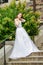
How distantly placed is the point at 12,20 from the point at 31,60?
4369 millimetres

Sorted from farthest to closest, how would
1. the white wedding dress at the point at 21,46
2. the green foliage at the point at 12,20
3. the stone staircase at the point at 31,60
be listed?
the green foliage at the point at 12,20 → the white wedding dress at the point at 21,46 → the stone staircase at the point at 31,60

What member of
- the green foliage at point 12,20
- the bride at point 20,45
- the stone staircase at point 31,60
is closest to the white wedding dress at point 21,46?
the bride at point 20,45

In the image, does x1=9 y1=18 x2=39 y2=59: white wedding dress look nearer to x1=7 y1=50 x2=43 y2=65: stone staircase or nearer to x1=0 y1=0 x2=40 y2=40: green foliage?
x1=7 y1=50 x2=43 y2=65: stone staircase

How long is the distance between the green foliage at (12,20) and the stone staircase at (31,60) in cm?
279

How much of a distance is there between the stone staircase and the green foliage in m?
2.79

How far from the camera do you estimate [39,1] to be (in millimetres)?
22656

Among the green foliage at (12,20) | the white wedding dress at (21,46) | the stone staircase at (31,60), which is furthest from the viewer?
the green foliage at (12,20)

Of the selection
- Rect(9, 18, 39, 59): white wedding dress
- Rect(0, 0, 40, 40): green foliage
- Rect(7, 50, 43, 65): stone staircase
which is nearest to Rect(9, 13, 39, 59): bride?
Rect(9, 18, 39, 59): white wedding dress

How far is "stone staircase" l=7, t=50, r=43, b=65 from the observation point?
11930 millimetres

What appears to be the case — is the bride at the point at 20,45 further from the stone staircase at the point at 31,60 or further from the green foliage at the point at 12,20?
the green foliage at the point at 12,20

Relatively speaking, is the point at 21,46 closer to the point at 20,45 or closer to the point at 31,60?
the point at 20,45

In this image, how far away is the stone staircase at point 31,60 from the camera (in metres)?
11.9

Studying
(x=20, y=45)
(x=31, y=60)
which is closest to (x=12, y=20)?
(x=20, y=45)

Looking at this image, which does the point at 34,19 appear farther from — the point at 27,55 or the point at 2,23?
the point at 27,55
